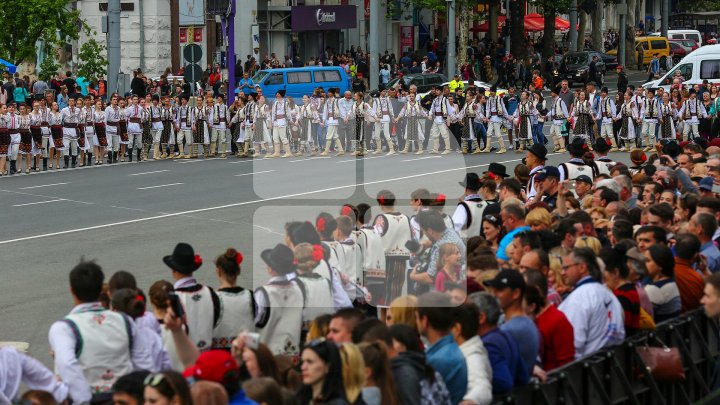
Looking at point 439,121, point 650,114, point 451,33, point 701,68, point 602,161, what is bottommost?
point 602,161

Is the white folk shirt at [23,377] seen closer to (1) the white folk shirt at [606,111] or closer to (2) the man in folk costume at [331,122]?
(2) the man in folk costume at [331,122]

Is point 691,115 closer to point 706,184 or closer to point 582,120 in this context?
point 582,120

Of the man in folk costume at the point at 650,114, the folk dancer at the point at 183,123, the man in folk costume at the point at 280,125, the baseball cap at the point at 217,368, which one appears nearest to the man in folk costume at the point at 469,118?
the man in folk costume at the point at 650,114

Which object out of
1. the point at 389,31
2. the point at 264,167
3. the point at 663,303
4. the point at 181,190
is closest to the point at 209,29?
the point at 389,31

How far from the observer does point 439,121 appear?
108 ft

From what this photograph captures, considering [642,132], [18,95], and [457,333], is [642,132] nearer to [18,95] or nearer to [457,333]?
[18,95]

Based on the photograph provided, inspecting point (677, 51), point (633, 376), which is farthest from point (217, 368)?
point (677, 51)

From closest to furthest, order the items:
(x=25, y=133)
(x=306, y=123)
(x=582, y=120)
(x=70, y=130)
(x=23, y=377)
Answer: (x=23, y=377)
(x=25, y=133)
(x=70, y=130)
(x=582, y=120)
(x=306, y=123)

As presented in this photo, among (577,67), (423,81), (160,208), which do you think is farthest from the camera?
(577,67)

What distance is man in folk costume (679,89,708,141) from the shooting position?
3170 cm

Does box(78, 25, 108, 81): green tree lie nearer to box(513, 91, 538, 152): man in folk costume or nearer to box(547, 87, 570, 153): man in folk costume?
box(513, 91, 538, 152): man in folk costume

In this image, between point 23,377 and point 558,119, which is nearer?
point 23,377

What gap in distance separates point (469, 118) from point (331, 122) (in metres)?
3.40

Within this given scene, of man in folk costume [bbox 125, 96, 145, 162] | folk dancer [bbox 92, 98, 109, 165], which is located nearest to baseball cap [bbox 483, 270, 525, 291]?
folk dancer [bbox 92, 98, 109, 165]
